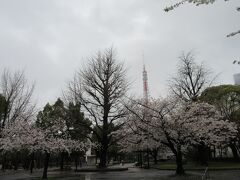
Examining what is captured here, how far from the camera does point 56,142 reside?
25.1 metres

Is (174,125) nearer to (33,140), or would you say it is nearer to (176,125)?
(176,125)

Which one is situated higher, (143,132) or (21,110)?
(21,110)

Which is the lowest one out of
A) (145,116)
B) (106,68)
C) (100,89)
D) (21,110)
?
(145,116)

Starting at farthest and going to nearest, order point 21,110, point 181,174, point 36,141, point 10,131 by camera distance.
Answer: point 21,110 → point 10,131 → point 36,141 → point 181,174

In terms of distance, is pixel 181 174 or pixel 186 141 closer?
pixel 181 174

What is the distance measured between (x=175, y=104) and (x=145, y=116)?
2773 mm

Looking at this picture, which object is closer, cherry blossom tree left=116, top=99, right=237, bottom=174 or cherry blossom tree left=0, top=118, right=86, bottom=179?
cherry blossom tree left=116, top=99, right=237, bottom=174

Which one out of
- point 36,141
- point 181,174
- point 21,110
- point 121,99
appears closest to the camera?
point 181,174

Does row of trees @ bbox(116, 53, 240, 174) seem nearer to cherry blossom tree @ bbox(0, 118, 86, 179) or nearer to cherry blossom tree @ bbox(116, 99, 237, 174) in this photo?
cherry blossom tree @ bbox(116, 99, 237, 174)

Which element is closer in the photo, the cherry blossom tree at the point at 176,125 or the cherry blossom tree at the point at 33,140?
the cherry blossom tree at the point at 176,125

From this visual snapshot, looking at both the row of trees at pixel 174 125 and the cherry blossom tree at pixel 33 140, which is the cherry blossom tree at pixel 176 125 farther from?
the cherry blossom tree at pixel 33 140

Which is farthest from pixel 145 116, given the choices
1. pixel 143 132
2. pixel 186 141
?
pixel 186 141

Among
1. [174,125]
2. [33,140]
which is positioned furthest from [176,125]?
[33,140]

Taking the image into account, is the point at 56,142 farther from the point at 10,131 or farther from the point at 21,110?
the point at 21,110
